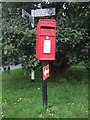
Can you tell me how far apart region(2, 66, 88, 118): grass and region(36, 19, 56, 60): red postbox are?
1.05 metres

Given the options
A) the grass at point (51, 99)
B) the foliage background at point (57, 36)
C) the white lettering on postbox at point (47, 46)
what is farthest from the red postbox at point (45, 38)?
the foliage background at point (57, 36)

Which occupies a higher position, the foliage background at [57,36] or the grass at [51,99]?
the foliage background at [57,36]

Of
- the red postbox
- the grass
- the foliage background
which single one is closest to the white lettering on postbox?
the red postbox

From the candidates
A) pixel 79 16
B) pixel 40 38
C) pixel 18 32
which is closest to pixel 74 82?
pixel 79 16

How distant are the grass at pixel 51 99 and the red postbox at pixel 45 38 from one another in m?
1.05

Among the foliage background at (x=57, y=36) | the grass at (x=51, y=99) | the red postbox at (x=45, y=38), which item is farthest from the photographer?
the foliage background at (x=57, y=36)

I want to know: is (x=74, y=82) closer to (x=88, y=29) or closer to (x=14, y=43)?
(x=88, y=29)

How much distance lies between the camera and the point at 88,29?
5.22m

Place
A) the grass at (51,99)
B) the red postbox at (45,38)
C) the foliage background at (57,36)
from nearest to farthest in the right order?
the red postbox at (45,38)
the grass at (51,99)
the foliage background at (57,36)

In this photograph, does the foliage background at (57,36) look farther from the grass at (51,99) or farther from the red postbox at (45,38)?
the red postbox at (45,38)

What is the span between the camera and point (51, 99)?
382 centimetres

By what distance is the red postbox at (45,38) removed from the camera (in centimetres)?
292

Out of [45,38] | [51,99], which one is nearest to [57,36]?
[45,38]

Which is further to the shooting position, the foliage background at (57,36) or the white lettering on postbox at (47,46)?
the foliage background at (57,36)
